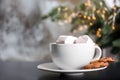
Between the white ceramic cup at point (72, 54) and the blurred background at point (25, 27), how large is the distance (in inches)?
61.9

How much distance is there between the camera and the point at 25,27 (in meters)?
2.26

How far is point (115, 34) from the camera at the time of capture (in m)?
1.83

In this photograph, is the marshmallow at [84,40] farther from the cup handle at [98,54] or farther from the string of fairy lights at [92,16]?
the string of fairy lights at [92,16]

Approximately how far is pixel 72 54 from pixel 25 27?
1.64 m

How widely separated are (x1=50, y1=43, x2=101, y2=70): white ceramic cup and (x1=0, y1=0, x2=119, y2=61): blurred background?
1.57 metres

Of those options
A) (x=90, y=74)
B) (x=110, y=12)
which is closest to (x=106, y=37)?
(x=110, y=12)

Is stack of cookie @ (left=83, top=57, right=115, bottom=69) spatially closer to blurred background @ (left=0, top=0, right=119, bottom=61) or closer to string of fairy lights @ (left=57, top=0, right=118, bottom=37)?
string of fairy lights @ (left=57, top=0, right=118, bottom=37)

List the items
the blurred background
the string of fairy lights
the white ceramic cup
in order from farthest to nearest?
the blurred background, the string of fairy lights, the white ceramic cup

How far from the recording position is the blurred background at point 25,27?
88.6 inches

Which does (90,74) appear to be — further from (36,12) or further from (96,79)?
(36,12)

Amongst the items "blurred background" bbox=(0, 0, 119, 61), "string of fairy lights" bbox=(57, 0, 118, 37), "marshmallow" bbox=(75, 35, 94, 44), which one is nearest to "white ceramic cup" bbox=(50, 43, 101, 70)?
"marshmallow" bbox=(75, 35, 94, 44)

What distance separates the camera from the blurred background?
225cm

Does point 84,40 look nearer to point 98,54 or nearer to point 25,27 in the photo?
point 98,54

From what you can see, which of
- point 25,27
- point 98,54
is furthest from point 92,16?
point 98,54
